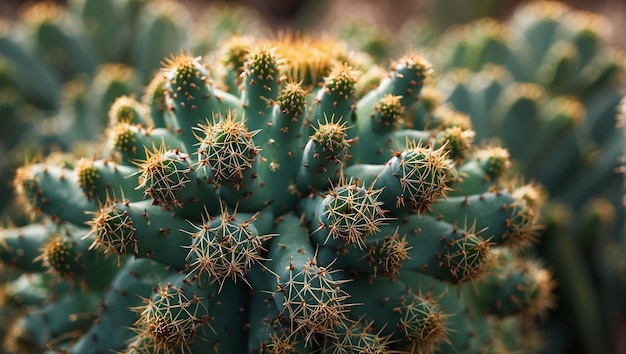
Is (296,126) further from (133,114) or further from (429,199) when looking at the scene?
(133,114)

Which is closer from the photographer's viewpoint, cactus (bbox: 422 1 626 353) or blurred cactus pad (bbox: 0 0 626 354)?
blurred cactus pad (bbox: 0 0 626 354)

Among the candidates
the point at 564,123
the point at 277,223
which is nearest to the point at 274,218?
the point at 277,223

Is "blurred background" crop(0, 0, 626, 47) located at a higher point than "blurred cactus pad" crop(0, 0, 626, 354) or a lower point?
lower

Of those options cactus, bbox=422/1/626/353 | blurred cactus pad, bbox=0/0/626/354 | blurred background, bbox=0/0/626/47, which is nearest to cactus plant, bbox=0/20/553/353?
blurred cactus pad, bbox=0/0/626/354

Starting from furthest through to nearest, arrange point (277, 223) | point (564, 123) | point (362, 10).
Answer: point (362, 10), point (564, 123), point (277, 223)

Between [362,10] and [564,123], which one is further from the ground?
[564,123]

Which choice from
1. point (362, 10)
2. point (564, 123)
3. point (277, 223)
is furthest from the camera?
point (362, 10)

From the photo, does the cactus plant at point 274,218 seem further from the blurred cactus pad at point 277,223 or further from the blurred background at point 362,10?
the blurred background at point 362,10

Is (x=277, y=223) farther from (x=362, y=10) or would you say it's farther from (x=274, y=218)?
(x=362, y=10)

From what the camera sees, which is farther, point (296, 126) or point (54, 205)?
point (54, 205)

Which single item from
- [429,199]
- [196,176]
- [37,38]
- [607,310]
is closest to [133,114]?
[196,176]

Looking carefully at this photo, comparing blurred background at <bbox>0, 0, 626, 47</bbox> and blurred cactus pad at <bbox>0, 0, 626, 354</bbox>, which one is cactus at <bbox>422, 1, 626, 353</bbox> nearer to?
blurred cactus pad at <bbox>0, 0, 626, 354</bbox>
